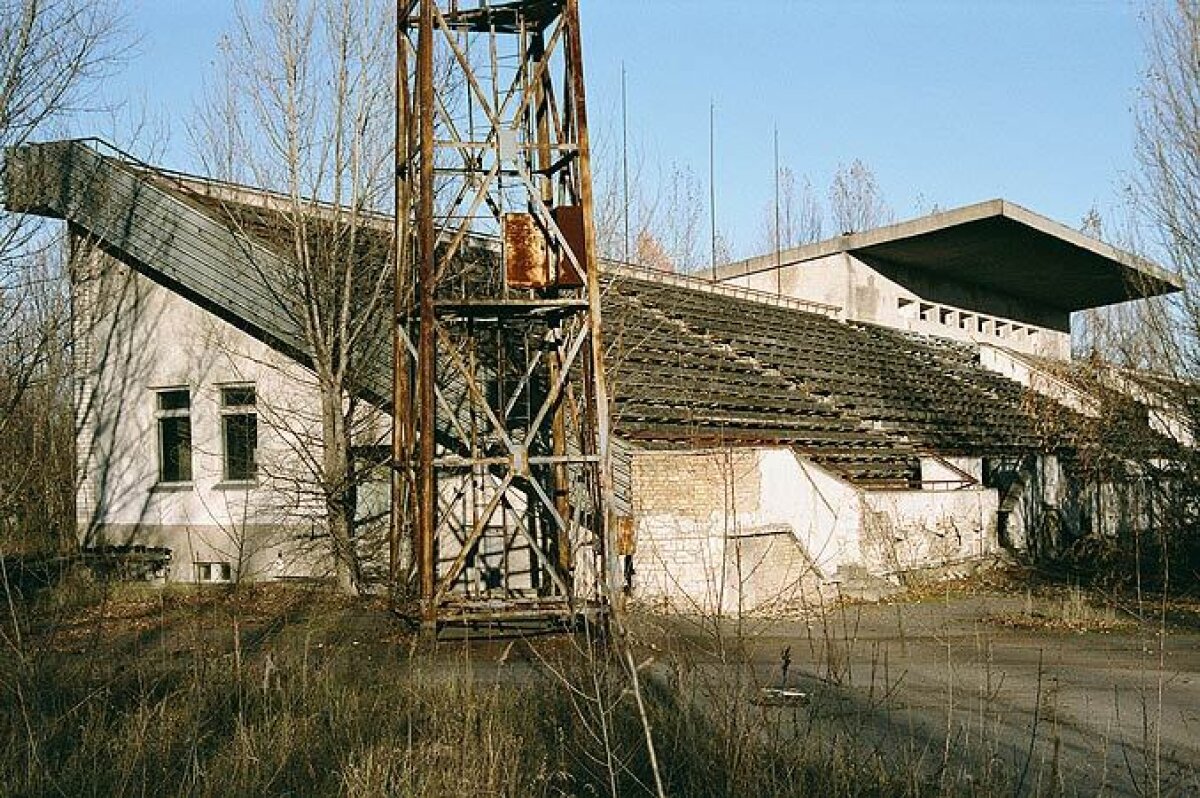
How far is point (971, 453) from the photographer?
26.2m

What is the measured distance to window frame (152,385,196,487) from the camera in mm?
19078

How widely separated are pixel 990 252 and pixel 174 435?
952 inches

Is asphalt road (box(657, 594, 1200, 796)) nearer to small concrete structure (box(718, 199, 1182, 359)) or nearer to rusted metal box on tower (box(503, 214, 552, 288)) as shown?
rusted metal box on tower (box(503, 214, 552, 288))

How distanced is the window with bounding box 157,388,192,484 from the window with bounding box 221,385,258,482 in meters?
0.75

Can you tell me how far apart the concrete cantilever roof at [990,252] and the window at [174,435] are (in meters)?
20.3

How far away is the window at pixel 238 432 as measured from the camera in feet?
60.6

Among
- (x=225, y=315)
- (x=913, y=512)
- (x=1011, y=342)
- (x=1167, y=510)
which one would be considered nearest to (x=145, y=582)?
(x=225, y=315)

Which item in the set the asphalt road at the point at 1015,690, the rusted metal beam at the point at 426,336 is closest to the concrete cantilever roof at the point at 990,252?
the asphalt road at the point at 1015,690

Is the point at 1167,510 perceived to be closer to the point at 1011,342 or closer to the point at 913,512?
the point at 913,512

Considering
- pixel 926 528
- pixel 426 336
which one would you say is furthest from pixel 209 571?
pixel 926 528

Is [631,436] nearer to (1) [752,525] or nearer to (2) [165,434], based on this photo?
(1) [752,525]

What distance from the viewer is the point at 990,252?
34625 millimetres

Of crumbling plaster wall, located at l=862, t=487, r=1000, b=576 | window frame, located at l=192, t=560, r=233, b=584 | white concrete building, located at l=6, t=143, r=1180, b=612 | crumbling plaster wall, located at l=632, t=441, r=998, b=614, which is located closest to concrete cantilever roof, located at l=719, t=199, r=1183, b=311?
white concrete building, located at l=6, t=143, r=1180, b=612

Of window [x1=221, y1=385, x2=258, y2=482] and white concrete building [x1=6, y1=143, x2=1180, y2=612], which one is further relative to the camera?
window [x1=221, y1=385, x2=258, y2=482]
